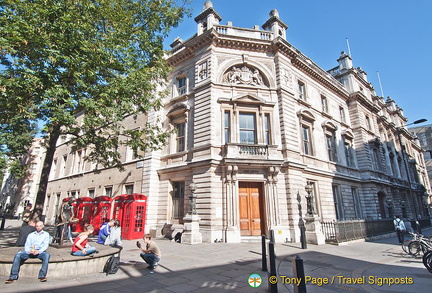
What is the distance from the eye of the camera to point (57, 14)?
8.80 meters

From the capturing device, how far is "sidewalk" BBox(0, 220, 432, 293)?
5.42 meters

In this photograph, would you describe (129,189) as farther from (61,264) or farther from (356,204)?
(356,204)

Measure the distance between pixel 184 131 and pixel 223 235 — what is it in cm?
788

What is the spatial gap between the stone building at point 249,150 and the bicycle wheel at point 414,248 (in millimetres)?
3955

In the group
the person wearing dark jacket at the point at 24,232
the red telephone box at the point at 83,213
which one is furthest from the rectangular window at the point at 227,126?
the red telephone box at the point at 83,213

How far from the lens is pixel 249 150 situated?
1419 cm

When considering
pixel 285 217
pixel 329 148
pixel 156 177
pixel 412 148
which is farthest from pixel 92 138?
pixel 412 148

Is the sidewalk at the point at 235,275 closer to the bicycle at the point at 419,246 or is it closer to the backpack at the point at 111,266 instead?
the backpack at the point at 111,266

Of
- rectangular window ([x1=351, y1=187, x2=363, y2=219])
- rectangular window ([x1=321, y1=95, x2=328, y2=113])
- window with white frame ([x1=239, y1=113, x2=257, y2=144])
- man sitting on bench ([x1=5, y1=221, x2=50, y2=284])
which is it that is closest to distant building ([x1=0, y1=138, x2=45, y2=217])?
window with white frame ([x1=239, y1=113, x2=257, y2=144])

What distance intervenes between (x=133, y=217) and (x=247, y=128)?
9.64 m

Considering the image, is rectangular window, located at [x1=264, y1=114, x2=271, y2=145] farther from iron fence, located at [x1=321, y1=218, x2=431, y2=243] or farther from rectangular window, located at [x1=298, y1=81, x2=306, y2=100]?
iron fence, located at [x1=321, y1=218, x2=431, y2=243]

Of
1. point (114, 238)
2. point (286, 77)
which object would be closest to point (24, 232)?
point (114, 238)

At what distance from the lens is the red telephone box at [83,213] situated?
17.8 m

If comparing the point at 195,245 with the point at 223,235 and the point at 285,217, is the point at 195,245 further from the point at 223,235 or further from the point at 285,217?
the point at 285,217
